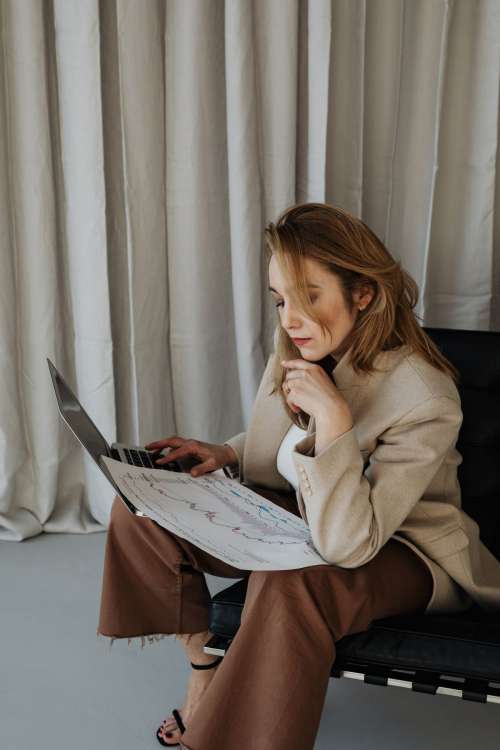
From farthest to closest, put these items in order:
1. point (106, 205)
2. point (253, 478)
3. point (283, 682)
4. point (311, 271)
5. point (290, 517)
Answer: point (106, 205) < point (253, 478) < point (290, 517) < point (311, 271) < point (283, 682)

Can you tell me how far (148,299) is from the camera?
90.0 inches

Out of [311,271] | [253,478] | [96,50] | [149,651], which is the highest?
Answer: [96,50]

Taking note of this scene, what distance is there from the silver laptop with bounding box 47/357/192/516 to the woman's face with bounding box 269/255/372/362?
1.20 ft

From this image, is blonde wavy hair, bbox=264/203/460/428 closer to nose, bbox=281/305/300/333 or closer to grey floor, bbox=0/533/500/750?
nose, bbox=281/305/300/333

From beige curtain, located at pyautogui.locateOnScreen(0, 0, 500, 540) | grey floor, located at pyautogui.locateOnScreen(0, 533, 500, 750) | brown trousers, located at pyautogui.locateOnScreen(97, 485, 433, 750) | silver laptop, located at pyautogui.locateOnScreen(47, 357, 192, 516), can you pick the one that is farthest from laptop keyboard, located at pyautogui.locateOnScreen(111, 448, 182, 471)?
beige curtain, located at pyautogui.locateOnScreen(0, 0, 500, 540)

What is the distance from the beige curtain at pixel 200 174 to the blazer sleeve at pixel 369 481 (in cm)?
79

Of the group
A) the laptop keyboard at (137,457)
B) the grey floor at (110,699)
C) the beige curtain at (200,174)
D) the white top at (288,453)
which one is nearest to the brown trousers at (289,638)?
the laptop keyboard at (137,457)

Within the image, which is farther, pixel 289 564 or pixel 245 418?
pixel 245 418

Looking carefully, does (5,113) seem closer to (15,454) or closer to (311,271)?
(15,454)

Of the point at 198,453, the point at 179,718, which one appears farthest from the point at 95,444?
the point at 179,718

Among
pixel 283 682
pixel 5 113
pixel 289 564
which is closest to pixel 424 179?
pixel 5 113

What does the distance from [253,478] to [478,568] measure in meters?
0.45

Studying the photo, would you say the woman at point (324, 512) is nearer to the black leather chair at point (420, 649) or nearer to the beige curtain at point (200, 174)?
the black leather chair at point (420, 649)

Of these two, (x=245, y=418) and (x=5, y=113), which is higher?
(x=5, y=113)
